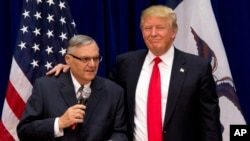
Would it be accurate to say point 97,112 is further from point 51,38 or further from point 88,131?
point 51,38

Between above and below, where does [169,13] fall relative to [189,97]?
above

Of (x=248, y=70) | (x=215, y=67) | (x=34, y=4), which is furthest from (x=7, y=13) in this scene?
(x=248, y=70)

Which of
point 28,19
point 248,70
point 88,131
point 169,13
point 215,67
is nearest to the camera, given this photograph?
point 88,131

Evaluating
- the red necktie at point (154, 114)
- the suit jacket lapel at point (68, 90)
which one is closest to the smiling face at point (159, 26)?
the red necktie at point (154, 114)

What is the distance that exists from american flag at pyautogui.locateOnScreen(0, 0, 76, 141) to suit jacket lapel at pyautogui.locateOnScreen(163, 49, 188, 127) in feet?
3.22

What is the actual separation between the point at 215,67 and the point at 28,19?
150cm

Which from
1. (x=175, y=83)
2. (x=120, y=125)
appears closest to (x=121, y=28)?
(x=175, y=83)

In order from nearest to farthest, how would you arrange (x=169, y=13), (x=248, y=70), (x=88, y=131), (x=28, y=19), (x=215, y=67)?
(x=88, y=131) < (x=169, y=13) < (x=28, y=19) < (x=215, y=67) < (x=248, y=70)

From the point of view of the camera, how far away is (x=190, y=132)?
2.66 meters

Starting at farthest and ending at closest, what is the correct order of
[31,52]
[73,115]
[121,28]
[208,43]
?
[121,28] < [208,43] < [31,52] < [73,115]

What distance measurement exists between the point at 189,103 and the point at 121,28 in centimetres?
125

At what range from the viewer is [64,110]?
8.16ft

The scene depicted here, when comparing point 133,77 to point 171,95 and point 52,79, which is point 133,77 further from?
point 52,79

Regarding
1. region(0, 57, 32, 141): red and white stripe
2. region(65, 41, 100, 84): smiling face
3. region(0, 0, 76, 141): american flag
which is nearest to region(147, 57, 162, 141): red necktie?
region(65, 41, 100, 84): smiling face
